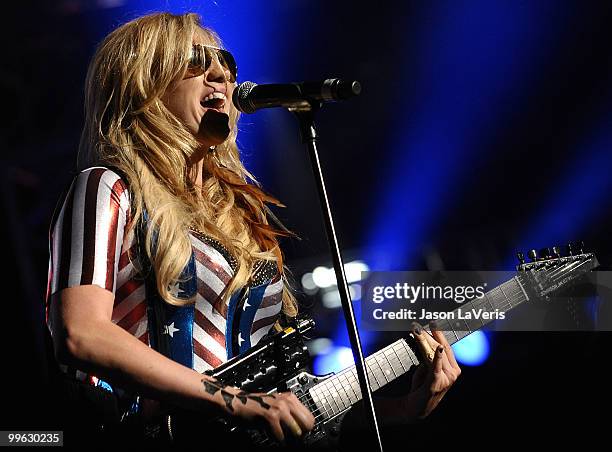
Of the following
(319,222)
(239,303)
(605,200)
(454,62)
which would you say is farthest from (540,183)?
(239,303)

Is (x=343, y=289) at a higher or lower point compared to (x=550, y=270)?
lower

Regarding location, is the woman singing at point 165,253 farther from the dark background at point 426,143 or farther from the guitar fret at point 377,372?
the dark background at point 426,143

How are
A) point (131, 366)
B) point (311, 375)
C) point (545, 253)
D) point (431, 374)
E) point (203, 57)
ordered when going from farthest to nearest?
point (545, 253)
point (431, 374)
point (203, 57)
point (311, 375)
point (131, 366)

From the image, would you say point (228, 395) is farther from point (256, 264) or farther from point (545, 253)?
point (545, 253)

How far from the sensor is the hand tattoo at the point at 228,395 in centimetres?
161

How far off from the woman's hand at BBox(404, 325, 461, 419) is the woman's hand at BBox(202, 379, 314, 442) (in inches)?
24.4

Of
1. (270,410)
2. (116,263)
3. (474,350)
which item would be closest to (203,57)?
(116,263)

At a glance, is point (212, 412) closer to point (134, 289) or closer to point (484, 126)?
point (134, 289)

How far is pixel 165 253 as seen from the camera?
69.9 inches

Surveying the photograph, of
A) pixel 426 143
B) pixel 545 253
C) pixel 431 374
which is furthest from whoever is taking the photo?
pixel 426 143

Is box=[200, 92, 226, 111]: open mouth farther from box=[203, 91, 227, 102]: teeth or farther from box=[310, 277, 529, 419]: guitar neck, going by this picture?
box=[310, 277, 529, 419]: guitar neck

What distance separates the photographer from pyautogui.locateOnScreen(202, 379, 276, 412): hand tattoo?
161 centimetres

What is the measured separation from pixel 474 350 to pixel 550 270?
1.40 metres

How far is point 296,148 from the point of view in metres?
4.09
